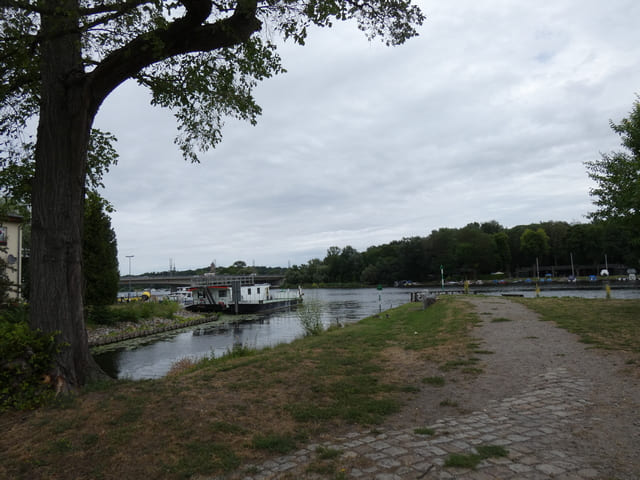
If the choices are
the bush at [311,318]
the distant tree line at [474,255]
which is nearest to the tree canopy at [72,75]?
the bush at [311,318]

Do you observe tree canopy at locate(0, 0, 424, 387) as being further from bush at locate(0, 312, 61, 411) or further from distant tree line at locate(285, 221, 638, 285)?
distant tree line at locate(285, 221, 638, 285)

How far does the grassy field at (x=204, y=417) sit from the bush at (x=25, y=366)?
27 centimetres

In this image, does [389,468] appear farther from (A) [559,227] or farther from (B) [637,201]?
(A) [559,227]

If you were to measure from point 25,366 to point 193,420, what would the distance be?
8.71 feet

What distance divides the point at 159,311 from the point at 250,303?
38.3 feet

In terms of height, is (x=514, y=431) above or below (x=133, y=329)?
above

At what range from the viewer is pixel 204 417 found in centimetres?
490

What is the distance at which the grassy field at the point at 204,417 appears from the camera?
3.86 metres

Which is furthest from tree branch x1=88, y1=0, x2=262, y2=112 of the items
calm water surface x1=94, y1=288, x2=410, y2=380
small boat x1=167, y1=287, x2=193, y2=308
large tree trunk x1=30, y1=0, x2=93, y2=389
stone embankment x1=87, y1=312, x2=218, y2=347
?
small boat x1=167, y1=287, x2=193, y2=308

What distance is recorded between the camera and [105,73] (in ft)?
20.8

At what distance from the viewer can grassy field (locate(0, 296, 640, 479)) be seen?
386 cm

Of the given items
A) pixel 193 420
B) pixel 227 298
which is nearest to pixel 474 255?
pixel 227 298

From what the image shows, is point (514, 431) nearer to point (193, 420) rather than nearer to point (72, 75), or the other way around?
point (193, 420)

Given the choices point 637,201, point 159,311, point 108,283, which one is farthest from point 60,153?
point 159,311
